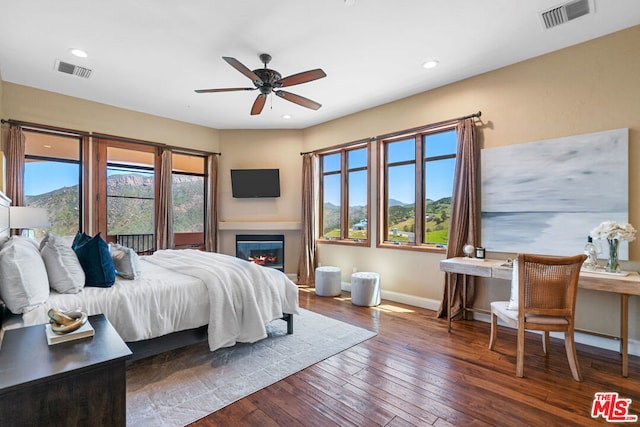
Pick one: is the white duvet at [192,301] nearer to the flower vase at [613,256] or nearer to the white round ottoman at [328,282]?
the white round ottoman at [328,282]

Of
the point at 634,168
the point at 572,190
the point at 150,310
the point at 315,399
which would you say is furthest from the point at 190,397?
the point at 634,168

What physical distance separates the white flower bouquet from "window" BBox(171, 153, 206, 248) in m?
5.93

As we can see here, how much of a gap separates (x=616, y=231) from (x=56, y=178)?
6888 mm

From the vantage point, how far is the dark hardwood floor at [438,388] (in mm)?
1926

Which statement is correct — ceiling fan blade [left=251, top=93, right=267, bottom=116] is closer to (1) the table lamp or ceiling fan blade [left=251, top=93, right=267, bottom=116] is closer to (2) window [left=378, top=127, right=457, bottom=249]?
(2) window [left=378, top=127, right=457, bottom=249]

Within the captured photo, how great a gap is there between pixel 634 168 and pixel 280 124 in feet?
16.6

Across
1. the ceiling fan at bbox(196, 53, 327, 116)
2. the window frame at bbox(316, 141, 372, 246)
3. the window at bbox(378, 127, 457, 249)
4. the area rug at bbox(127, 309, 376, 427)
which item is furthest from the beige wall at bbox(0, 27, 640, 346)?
the ceiling fan at bbox(196, 53, 327, 116)

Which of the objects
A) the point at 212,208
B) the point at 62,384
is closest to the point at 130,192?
the point at 212,208

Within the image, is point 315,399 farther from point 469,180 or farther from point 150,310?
point 469,180

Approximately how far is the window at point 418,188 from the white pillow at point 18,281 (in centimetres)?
417

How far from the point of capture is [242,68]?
2887 mm

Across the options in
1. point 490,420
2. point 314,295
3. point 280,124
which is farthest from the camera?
point 280,124

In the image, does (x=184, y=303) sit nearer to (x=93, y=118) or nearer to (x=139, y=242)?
(x=139, y=242)

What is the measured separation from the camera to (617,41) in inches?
115
